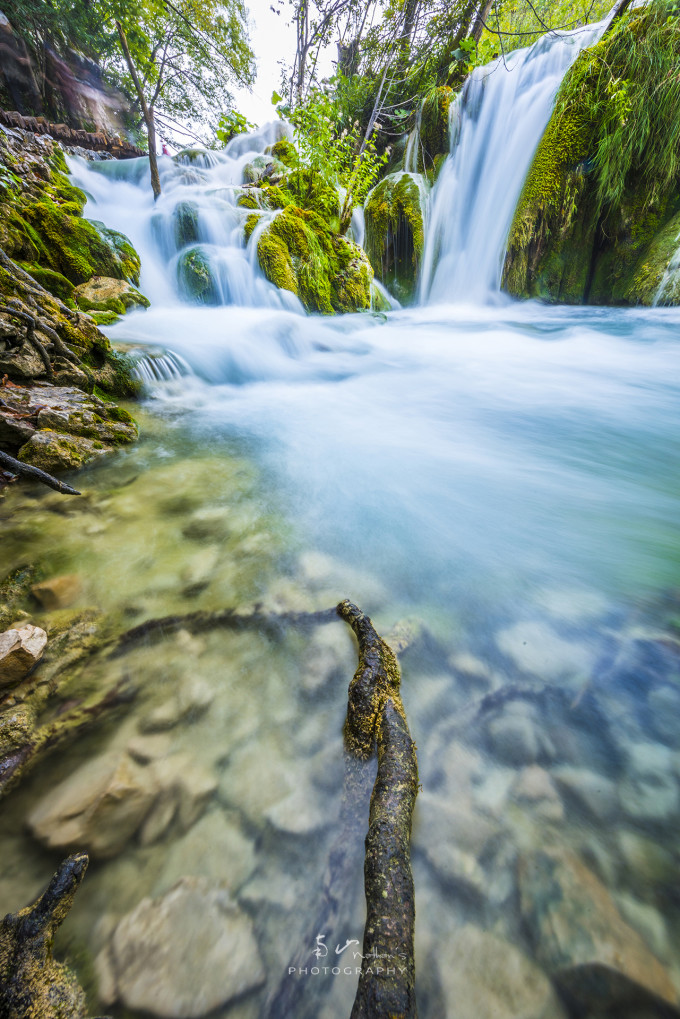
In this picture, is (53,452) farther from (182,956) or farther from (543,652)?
(543,652)

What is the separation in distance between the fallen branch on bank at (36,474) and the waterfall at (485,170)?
9.63m

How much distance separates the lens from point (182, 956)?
0.78 meters

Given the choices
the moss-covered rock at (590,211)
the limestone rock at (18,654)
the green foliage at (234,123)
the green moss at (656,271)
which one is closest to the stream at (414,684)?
the limestone rock at (18,654)

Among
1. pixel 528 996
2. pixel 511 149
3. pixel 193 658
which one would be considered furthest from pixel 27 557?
pixel 511 149

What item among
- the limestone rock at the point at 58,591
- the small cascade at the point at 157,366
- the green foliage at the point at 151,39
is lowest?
the limestone rock at the point at 58,591

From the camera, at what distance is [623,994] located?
736 mm

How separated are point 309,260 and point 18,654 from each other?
767cm

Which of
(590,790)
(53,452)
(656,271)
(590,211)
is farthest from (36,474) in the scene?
(590,211)

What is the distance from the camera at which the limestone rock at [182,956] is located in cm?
72

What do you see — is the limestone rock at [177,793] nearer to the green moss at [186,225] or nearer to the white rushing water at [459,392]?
the white rushing water at [459,392]

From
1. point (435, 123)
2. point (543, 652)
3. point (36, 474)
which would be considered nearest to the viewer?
point (543, 652)

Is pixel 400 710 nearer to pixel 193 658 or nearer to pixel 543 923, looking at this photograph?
pixel 543 923

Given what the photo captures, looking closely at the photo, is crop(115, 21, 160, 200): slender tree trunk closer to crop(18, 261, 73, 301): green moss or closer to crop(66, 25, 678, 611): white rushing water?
crop(66, 25, 678, 611): white rushing water

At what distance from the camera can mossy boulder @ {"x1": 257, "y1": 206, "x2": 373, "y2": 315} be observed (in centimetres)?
677
